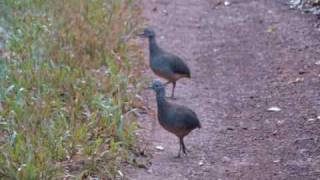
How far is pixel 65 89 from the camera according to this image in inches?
313

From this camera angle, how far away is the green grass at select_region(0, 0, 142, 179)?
21.3 ft

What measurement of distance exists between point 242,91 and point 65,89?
2.30 metres

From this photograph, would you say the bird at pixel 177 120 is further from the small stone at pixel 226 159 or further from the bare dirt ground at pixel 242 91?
the small stone at pixel 226 159

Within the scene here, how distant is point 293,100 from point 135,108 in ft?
5.73

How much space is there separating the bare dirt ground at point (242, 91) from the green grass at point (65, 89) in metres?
0.36

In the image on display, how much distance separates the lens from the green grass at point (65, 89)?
6480mm

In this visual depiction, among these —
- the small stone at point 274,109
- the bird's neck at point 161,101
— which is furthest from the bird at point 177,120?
the small stone at point 274,109

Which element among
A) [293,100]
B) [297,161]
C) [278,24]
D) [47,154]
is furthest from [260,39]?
[47,154]

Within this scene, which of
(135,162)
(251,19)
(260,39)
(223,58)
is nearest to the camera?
(135,162)

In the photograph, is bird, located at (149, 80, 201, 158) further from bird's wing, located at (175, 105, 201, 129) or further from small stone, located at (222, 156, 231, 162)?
small stone, located at (222, 156, 231, 162)

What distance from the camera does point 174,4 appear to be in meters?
14.8

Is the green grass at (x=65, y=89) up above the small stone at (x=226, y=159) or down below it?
above

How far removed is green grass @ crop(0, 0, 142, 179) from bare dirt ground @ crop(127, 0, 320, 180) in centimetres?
36

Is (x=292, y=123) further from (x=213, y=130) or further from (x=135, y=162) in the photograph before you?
(x=135, y=162)
